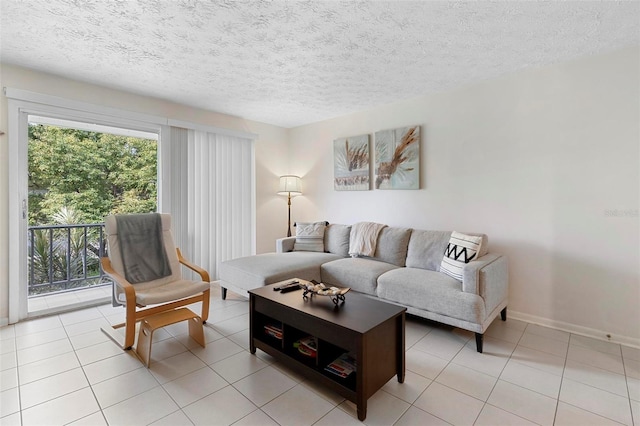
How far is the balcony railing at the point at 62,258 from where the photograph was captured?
3810 millimetres

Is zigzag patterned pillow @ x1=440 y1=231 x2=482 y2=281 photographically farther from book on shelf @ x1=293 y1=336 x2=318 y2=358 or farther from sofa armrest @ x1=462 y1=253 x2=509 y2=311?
book on shelf @ x1=293 y1=336 x2=318 y2=358

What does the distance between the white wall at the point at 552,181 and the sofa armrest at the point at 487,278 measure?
1.31 ft

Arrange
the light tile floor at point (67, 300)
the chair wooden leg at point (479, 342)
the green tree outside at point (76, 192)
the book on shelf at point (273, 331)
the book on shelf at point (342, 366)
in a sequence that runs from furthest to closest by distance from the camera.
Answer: the green tree outside at point (76, 192)
the light tile floor at point (67, 300)
the chair wooden leg at point (479, 342)
the book on shelf at point (273, 331)
the book on shelf at point (342, 366)

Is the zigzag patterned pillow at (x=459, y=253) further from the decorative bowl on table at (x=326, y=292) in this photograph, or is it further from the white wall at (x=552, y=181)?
the decorative bowl on table at (x=326, y=292)

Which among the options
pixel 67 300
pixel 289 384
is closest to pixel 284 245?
pixel 289 384

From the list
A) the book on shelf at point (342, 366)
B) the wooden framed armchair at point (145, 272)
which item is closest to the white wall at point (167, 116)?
the wooden framed armchair at point (145, 272)

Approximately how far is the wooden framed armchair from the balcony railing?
1.33 metres

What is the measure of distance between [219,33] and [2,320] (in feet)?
10.5

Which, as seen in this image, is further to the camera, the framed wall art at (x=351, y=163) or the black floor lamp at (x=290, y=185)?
the black floor lamp at (x=290, y=185)

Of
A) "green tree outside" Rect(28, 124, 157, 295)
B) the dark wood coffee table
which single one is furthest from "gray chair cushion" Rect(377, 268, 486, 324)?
"green tree outside" Rect(28, 124, 157, 295)

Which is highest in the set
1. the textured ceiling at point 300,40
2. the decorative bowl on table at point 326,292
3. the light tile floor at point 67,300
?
the textured ceiling at point 300,40

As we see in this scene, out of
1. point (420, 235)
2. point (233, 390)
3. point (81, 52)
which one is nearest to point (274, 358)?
point (233, 390)

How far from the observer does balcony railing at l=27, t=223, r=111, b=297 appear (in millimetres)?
3810

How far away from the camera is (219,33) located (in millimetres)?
2135
